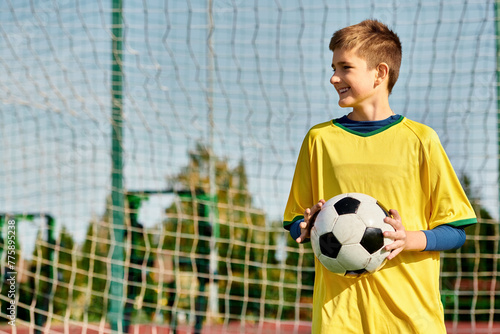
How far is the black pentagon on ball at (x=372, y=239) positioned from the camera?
1.55 meters

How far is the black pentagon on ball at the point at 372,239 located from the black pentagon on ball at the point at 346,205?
0.07 m

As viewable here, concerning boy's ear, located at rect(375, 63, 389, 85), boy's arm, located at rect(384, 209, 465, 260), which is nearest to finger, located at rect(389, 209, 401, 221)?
boy's arm, located at rect(384, 209, 465, 260)

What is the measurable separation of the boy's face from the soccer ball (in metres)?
0.28

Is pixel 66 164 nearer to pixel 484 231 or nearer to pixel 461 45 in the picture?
pixel 461 45

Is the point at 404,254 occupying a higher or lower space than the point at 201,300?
higher

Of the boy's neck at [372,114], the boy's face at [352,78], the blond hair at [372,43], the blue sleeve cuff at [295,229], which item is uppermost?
the blond hair at [372,43]

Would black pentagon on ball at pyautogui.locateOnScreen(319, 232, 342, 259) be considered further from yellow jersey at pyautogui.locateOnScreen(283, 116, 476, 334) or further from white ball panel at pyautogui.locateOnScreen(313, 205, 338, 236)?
yellow jersey at pyautogui.locateOnScreen(283, 116, 476, 334)

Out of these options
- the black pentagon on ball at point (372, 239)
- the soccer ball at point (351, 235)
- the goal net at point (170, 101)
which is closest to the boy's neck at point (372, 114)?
the soccer ball at point (351, 235)

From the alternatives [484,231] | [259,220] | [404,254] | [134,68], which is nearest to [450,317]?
[484,231]

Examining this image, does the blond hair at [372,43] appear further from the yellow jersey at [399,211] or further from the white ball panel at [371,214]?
the white ball panel at [371,214]

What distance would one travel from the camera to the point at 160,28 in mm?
4418

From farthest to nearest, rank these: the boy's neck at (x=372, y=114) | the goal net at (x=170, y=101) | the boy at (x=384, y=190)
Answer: the goal net at (x=170, y=101) < the boy's neck at (x=372, y=114) < the boy at (x=384, y=190)

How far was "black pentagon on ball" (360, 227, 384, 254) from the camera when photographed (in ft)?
5.09

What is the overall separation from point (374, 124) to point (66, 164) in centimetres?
300
